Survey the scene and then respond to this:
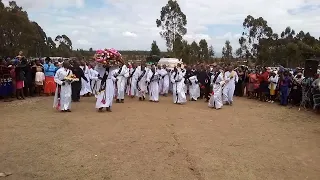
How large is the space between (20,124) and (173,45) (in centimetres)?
3379

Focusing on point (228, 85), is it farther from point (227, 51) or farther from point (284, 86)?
point (227, 51)

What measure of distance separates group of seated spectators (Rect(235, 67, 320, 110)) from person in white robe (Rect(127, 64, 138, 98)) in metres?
5.58

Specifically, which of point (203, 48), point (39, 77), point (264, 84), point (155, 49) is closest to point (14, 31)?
point (155, 49)

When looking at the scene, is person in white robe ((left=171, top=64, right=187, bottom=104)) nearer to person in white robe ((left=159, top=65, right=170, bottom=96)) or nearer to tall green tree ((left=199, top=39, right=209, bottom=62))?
person in white robe ((left=159, top=65, right=170, bottom=96))

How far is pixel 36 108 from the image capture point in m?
12.7

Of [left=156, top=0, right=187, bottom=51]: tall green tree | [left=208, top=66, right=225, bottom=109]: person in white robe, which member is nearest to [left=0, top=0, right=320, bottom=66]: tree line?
[left=156, top=0, right=187, bottom=51]: tall green tree

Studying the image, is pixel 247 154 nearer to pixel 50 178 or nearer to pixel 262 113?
pixel 50 178

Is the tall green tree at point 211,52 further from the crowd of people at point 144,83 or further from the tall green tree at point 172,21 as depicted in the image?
the crowd of people at point 144,83

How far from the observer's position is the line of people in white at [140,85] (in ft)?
39.5

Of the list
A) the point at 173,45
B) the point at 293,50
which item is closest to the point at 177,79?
the point at 293,50

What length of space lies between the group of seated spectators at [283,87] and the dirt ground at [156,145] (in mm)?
1706

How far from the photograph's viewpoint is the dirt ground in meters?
6.20

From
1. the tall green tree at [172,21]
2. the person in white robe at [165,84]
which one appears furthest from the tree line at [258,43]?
the person in white robe at [165,84]

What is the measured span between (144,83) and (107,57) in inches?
177
